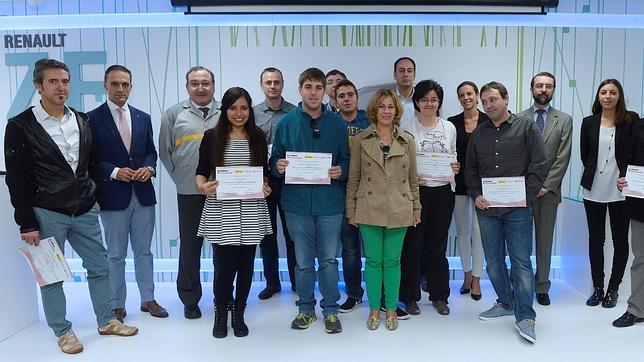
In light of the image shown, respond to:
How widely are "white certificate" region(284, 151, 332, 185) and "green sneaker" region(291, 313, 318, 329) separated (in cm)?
90

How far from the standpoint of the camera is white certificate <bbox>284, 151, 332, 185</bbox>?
2.95 metres

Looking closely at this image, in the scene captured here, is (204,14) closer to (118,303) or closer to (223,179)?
(223,179)

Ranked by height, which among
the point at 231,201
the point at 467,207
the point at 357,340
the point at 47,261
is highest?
the point at 231,201

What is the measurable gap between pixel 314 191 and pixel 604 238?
222 cm

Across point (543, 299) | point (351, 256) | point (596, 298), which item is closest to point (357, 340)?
point (351, 256)

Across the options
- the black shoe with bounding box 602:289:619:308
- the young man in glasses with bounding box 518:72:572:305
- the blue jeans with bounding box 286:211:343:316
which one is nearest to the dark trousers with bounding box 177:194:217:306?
the blue jeans with bounding box 286:211:343:316

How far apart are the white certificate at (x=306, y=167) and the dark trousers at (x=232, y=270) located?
0.50 m

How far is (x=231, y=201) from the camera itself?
292cm

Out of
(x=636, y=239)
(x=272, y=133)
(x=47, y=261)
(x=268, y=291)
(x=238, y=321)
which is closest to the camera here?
(x=47, y=261)

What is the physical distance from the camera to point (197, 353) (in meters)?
2.83

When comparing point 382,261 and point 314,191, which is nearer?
point 314,191

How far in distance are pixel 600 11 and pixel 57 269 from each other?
4.69 meters

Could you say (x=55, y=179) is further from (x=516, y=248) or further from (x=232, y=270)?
(x=516, y=248)

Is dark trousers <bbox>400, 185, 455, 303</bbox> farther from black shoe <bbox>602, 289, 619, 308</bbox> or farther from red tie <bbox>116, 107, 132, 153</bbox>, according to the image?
red tie <bbox>116, 107, 132, 153</bbox>
